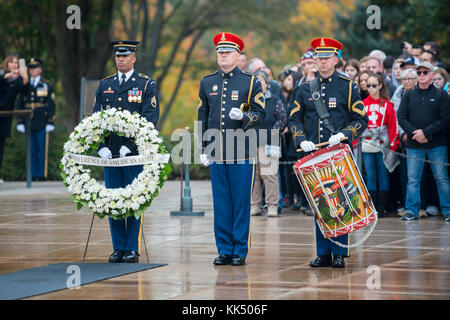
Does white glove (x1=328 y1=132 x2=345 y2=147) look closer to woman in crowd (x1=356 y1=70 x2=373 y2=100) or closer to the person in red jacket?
the person in red jacket

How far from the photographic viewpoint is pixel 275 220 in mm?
13867

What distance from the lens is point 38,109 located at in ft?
68.3

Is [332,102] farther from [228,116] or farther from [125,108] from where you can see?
[125,108]

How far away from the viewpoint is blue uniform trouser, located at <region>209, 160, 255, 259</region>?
9391 millimetres

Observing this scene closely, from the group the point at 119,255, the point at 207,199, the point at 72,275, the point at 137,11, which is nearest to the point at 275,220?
the point at 207,199

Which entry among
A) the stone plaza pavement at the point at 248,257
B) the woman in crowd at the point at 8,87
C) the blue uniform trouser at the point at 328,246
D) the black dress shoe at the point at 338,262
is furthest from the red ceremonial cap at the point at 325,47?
the woman in crowd at the point at 8,87

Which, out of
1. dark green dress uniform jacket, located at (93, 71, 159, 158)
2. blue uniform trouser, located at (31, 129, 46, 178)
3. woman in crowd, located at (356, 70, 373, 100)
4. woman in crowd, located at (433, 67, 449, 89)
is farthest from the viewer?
blue uniform trouser, located at (31, 129, 46, 178)

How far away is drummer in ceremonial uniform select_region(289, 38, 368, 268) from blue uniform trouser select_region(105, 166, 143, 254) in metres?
1.79

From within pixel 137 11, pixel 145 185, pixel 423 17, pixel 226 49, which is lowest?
pixel 145 185

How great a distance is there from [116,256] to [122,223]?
1.21 feet

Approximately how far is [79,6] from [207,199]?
9285 mm

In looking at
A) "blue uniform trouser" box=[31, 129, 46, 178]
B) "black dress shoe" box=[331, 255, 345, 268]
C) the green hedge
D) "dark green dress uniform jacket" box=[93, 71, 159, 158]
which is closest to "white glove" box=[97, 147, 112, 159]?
"dark green dress uniform jacket" box=[93, 71, 159, 158]

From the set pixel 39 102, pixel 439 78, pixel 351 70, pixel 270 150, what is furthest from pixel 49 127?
pixel 439 78
